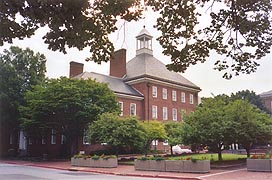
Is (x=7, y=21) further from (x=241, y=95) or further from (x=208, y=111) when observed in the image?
(x=241, y=95)

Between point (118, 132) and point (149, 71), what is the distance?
18.4m

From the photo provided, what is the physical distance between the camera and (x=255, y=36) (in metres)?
6.80

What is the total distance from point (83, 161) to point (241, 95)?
47194 mm

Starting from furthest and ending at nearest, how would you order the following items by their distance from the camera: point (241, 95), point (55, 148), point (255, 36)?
1. point (241, 95)
2. point (55, 148)
3. point (255, 36)

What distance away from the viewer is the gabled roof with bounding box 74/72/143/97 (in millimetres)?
39344

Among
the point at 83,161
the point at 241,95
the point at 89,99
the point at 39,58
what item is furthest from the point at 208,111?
the point at 241,95

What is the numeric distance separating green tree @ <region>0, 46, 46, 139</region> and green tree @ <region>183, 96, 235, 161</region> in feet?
68.0

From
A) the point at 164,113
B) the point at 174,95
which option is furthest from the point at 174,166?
the point at 174,95

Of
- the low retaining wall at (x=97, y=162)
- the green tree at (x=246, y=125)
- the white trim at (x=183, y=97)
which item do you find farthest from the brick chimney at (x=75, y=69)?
the green tree at (x=246, y=125)

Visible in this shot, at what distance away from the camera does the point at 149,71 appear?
4259cm

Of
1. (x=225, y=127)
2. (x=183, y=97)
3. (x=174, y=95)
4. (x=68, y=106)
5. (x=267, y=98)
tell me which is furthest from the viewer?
(x=267, y=98)

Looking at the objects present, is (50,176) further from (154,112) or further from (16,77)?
(154,112)

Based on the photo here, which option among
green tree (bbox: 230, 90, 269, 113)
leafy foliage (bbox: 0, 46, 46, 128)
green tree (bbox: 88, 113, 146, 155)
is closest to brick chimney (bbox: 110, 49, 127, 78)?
leafy foliage (bbox: 0, 46, 46, 128)

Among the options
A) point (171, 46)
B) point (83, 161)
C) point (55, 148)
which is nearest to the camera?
point (171, 46)
